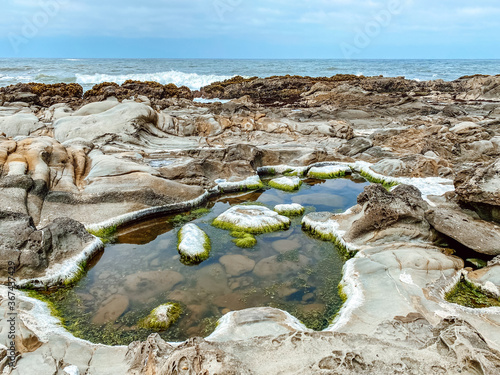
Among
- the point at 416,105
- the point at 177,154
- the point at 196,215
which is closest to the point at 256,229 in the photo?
the point at 196,215

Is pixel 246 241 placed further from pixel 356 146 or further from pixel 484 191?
pixel 356 146

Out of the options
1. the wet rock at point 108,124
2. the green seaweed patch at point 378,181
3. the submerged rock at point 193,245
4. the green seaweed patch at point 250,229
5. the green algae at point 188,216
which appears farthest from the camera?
the wet rock at point 108,124

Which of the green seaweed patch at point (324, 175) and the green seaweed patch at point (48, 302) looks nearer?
the green seaweed patch at point (48, 302)

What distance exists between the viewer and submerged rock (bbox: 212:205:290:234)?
10.6 m

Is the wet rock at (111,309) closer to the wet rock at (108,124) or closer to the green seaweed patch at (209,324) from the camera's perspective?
the green seaweed patch at (209,324)

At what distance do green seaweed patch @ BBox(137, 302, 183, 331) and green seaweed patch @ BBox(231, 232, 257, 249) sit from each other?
9.79 feet

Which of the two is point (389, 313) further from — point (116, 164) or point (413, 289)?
point (116, 164)

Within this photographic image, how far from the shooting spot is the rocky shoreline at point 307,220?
12.8 ft

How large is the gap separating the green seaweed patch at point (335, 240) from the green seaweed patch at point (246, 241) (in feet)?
6.12

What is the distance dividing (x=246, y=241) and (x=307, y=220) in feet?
7.48

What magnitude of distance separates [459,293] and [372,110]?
77.2 ft

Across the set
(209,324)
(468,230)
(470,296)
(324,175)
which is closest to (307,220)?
(468,230)

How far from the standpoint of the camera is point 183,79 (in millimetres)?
64500

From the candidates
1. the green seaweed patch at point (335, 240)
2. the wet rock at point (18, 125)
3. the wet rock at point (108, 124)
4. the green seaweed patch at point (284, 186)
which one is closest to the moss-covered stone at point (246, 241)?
the green seaweed patch at point (335, 240)
